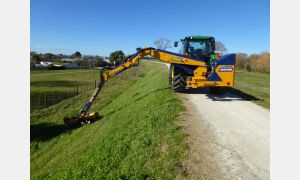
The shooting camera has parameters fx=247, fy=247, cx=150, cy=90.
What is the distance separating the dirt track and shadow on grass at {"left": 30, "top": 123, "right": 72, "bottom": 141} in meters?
6.84

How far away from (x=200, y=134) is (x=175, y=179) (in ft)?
7.51

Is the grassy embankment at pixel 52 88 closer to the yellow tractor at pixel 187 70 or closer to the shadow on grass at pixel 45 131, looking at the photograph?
the shadow on grass at pixel 45 131

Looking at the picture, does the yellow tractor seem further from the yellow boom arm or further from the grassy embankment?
the grassy embankment

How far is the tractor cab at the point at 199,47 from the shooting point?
44.1 feet

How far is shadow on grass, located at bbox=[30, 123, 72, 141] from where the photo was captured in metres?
12.4

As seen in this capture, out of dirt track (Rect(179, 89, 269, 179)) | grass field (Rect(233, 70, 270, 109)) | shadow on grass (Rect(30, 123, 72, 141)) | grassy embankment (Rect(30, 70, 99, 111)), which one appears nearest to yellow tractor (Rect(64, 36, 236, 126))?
shadow on grass (Rect(30, 123, 72, 141))

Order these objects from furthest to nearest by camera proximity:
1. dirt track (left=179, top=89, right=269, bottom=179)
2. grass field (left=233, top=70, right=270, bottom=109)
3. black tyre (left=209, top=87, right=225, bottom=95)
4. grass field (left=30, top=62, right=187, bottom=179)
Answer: black tyre (left=209, top=87, right=225, bottom=95) < grass field (left=233, top=70, right=270, bottom=109) < grass field (left=30, top=62, right=187, bottom=179) < dirt track (left=179, top=89, right=269, bottom=179)

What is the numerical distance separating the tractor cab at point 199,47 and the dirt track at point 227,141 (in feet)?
13.1

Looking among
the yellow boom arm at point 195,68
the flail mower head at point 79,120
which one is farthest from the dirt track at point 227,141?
the flail mower head at point 79,120

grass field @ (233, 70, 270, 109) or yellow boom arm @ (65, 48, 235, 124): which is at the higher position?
yellow boom arm @ (65, 48, 235, 124)

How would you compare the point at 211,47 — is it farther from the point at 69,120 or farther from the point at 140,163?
the point at 140,163

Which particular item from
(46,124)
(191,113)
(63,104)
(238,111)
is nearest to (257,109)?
(238,111)

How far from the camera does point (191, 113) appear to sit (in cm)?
880

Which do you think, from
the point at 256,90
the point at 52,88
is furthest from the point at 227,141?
the point at 52,88
